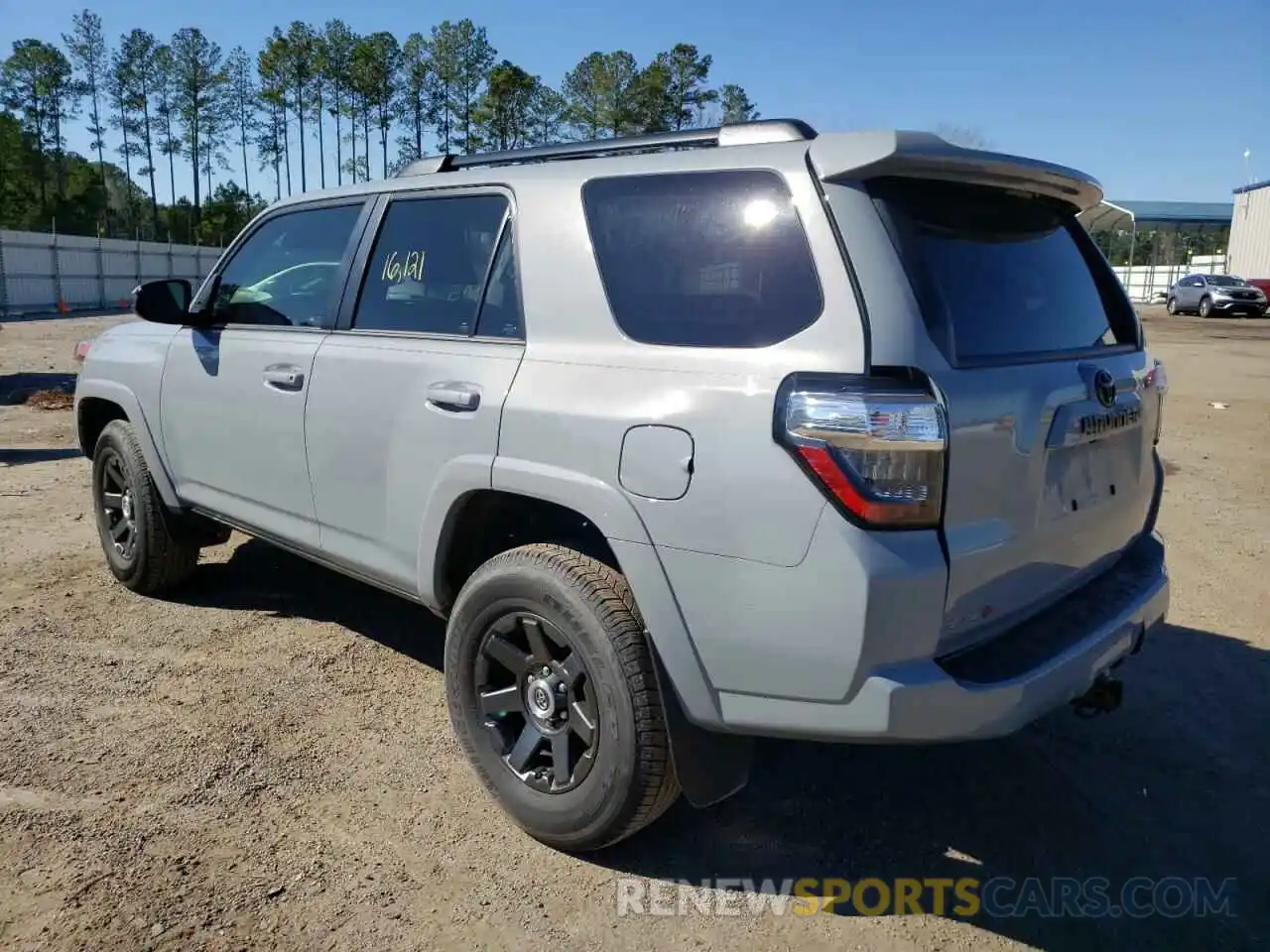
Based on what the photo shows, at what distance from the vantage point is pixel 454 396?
10.2 feet

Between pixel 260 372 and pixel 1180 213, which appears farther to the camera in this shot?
pixel 1180 213

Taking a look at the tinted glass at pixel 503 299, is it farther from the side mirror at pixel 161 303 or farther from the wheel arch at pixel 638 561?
the side mirror at pixel 161 303

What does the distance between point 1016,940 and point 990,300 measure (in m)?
1.67

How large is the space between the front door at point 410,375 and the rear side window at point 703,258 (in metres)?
0.41

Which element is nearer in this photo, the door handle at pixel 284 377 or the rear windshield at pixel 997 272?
the rear windshield at pixel 997 272

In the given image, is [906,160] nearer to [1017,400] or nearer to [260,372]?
[1017,400]

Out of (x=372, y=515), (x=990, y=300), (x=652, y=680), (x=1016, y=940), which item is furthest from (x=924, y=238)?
(x=372, y=515)

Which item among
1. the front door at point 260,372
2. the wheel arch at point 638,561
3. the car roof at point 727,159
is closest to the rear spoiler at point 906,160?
the car roof at point 727,159

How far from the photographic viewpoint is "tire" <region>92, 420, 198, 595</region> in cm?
473

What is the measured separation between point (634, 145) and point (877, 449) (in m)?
1.49

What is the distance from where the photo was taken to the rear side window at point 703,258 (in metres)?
2.48

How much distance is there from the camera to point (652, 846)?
299cm

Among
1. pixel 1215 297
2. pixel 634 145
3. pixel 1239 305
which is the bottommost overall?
pixel 1239 305

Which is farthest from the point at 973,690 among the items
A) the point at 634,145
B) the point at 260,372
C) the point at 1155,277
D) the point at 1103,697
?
the point at 1155,277
